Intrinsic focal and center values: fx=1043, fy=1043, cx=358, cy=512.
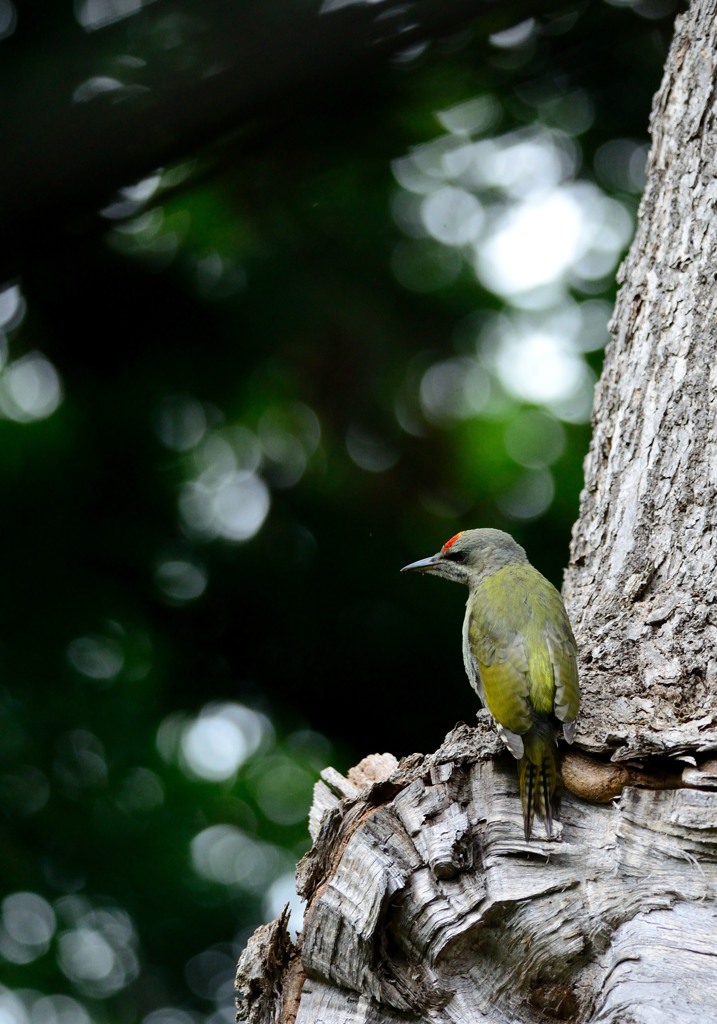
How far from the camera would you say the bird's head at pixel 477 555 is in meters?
4.03

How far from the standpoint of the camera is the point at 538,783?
8.17 ft

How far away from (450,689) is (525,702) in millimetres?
2600

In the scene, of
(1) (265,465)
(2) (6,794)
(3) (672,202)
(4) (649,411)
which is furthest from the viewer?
(1) (265,465)

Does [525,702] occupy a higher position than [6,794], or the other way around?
[525,702]

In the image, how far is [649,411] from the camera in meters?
3.43

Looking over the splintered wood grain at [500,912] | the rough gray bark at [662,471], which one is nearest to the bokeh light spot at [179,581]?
the rough gray bark at [662,471]

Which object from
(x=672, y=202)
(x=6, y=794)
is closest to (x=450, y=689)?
(x=6, y=794)

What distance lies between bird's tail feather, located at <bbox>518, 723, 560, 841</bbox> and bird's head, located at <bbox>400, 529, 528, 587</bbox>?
1457 mm

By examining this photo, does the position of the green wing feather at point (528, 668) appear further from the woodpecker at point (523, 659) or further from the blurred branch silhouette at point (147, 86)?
the blurred branch silhouette at point (147, 86)

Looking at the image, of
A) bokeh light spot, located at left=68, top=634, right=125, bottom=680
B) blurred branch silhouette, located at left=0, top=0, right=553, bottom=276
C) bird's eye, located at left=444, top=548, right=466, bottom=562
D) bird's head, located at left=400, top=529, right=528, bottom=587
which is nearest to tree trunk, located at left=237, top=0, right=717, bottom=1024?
bird's head, located at left=400, top=529, right=528, bottom=587

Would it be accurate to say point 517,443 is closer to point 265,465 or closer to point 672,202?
point 265,465

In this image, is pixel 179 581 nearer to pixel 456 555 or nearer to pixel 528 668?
pixel 456 555

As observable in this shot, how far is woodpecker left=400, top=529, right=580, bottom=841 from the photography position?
253 cm

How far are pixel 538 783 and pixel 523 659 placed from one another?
1.97ft
